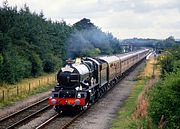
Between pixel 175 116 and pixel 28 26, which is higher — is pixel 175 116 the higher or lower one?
the lower one

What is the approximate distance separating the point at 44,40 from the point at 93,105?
36.5 meters

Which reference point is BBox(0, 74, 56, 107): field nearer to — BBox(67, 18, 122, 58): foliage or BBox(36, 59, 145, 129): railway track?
BBox(36, 59, 145, 129): railway track

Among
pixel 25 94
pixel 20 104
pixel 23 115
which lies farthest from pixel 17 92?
pixel 23 115

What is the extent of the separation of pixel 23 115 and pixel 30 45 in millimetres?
34034

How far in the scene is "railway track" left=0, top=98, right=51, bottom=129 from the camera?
21789mm

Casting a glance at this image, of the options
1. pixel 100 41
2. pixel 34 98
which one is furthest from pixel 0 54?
pixel 100 41

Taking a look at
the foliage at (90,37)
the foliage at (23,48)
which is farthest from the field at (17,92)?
the foliage at (90,37)

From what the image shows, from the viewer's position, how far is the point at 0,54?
A: 43188 mm

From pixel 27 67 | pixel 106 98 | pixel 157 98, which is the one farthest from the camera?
pixel 27 67

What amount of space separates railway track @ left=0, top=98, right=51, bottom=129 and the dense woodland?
14581mm

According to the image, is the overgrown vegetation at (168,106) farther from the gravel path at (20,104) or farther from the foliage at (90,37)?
the foliage at (90,37)

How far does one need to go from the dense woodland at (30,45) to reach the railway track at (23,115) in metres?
14.6

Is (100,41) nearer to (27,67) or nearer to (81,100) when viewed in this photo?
(27,67)

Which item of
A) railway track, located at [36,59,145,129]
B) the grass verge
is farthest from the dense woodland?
railway track, located at [36,59,145,129]
